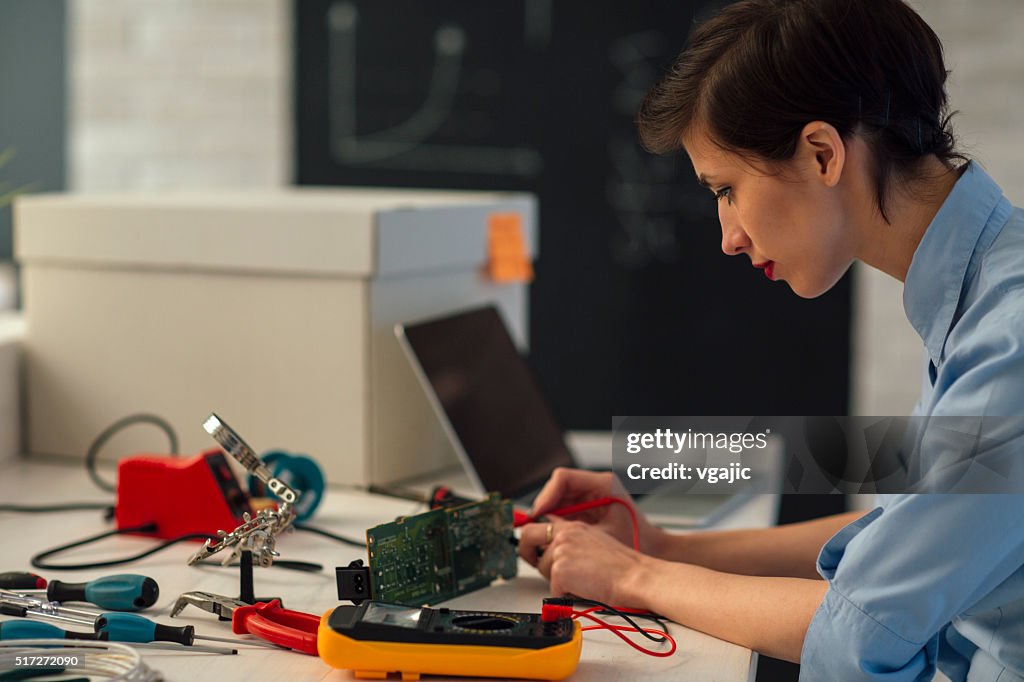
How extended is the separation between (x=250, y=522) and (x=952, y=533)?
599mm

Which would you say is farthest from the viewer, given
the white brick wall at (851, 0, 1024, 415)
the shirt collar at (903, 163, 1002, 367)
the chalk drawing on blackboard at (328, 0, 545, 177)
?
the chalk drawing on blackboard at (328, 0, 545, 177)

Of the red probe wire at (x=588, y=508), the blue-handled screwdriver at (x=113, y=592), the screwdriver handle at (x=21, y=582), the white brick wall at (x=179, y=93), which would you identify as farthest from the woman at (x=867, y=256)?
the white brick wall at (x=179, y=93)

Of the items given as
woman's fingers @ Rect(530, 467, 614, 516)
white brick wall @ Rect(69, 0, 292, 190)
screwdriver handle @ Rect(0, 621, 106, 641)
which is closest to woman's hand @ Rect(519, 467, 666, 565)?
woman's fingers @ Rect(530, 467, 614, 516)

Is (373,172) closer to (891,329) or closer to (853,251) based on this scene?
(891,329)

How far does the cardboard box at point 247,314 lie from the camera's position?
154cm

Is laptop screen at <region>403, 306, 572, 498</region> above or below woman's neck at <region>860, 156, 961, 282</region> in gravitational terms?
below

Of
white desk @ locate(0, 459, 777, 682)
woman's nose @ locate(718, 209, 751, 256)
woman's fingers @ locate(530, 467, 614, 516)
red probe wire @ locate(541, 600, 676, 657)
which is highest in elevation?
woman's nose @ locate(718, 209, 751, 256)

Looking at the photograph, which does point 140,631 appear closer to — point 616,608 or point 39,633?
point 39,633

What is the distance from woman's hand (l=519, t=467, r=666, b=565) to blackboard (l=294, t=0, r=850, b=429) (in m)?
1.79

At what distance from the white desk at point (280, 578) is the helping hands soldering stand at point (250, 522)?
7cm

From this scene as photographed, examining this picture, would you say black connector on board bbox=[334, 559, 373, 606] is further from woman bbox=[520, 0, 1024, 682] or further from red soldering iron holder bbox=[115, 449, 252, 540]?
red soldering iron holder bbox=[115, 449, 252, 540]

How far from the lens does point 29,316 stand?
170 cm

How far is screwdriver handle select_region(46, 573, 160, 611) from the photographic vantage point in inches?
41.9

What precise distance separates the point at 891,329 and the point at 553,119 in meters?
1.02
